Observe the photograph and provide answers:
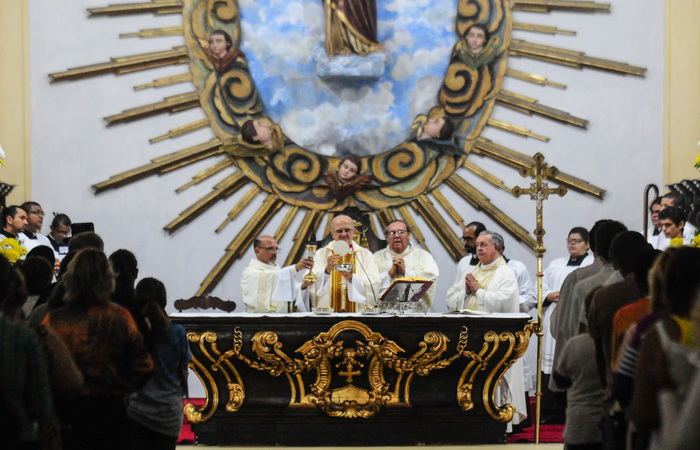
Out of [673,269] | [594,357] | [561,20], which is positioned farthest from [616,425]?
[561,20]

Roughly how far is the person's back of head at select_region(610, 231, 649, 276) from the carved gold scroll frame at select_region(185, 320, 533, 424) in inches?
128

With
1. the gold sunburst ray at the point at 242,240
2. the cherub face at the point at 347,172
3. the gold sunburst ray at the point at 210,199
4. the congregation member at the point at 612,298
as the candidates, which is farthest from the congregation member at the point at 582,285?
the gold sunburst ray at the point at 210,199

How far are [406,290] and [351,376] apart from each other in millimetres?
774

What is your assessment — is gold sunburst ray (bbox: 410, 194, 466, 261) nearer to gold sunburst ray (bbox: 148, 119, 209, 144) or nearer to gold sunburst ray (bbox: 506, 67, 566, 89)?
gold sunburst ray (bbox: 506, 67, 566, 89)

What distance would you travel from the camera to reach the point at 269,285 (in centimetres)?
886

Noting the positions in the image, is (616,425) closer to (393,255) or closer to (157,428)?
(157,428)

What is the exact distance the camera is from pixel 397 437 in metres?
7.91

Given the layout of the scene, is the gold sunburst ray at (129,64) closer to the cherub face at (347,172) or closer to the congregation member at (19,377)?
the cherub face at (347,172)

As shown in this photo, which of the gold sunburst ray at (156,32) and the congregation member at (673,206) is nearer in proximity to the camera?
the congregation member at (673,206)

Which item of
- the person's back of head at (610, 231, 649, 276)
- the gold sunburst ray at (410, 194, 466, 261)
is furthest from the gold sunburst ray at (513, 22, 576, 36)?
the person's back of head at (610, 231, 649, 276)

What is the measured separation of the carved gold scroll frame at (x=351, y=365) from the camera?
7.83 metres

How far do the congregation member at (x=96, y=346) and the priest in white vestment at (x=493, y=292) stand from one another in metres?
4.62

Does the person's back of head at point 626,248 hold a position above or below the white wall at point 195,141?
below

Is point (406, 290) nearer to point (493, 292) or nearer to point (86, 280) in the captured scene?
point (493, 292)
